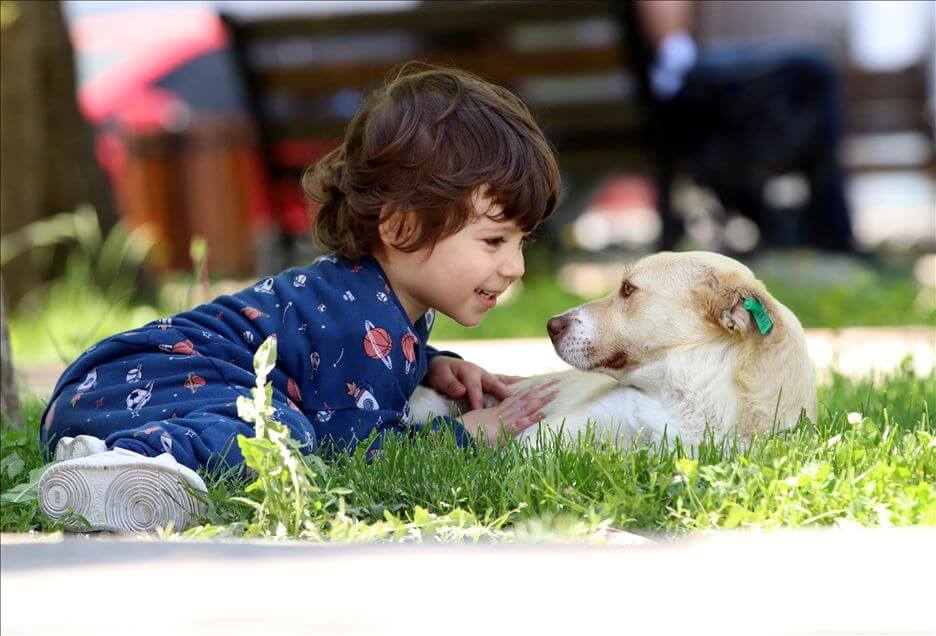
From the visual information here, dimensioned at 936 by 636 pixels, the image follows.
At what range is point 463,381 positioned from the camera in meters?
3.86

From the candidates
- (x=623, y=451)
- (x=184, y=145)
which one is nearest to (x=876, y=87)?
(x=184, y=145)

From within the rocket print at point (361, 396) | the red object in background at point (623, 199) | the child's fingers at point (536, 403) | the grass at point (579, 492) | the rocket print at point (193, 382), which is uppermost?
the rocket print at point (193, 382)

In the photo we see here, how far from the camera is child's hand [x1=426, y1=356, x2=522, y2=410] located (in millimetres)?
3812

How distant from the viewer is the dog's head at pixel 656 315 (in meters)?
3.28

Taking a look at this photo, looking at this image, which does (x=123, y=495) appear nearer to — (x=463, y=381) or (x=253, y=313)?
(x=253, y=313)

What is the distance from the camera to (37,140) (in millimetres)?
7781

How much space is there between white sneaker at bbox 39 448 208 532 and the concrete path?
70 centimetres

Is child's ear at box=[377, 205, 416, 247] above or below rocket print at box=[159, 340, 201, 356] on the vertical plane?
above

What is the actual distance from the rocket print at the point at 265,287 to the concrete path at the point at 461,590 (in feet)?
5.25

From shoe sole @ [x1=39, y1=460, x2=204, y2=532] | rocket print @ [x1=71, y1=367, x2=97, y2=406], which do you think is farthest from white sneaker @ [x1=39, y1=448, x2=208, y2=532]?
rocket print @ [x1=71, y1=367, x2=97, y2=406]

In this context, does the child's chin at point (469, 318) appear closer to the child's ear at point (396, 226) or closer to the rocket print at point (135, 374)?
the child's ear at point (396, 226)

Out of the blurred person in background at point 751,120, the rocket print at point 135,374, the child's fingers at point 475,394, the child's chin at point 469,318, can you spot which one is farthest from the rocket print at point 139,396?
the blurred person in background at point 751,120

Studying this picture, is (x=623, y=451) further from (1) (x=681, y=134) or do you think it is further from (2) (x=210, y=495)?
(1) (x=681, y=134)

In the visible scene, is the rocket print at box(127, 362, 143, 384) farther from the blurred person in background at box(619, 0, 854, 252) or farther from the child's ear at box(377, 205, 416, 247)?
the blurred person in background at box(619, 0, 854, 252)
